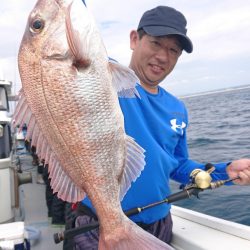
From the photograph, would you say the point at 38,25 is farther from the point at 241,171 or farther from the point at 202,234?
the point at 202,234

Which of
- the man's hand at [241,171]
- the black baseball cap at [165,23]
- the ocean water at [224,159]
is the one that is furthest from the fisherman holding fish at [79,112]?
the ocean water at [224,159]

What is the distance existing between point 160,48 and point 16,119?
134cm

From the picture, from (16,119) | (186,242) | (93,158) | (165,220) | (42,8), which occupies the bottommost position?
(186,242)

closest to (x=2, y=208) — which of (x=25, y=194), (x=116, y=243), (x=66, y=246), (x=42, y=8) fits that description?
(x=25, y=194)

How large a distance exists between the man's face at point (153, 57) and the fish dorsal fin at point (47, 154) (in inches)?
47.8

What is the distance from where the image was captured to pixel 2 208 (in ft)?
17.1

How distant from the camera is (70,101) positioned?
5.42ft

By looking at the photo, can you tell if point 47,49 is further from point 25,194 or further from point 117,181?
point 25,194

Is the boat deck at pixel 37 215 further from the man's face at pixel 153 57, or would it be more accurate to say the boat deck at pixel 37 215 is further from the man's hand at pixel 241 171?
the man's face at pixel 153 57

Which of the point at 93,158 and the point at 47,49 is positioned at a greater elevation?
the point at 47,49

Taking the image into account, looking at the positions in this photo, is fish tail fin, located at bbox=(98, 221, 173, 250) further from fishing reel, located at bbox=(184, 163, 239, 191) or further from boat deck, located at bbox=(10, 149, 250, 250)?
boat deck, located at bbox=(10, 149, 250, 250)

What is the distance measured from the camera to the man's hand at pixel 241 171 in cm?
274

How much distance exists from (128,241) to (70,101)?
30.8 inches

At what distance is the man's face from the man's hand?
894 millimetres
